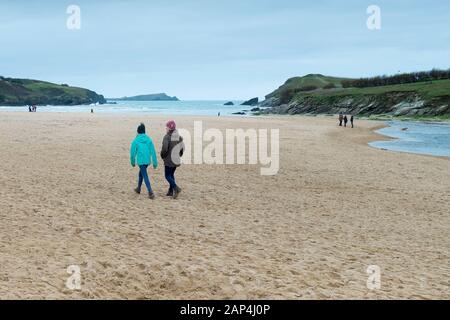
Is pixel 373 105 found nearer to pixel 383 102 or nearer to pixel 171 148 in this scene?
pixel 383 102

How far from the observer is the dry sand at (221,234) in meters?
7.89

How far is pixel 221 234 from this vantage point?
11.0m

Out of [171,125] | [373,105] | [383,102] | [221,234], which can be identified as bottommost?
[221,234]

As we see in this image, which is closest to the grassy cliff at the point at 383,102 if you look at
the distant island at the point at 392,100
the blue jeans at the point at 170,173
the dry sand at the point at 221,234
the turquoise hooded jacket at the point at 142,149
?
the distant island at the point at 392,100

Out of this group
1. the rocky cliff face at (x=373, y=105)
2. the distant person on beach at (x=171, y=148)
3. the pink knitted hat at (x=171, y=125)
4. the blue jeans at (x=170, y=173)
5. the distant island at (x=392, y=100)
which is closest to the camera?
the pink knitted hat at (x=171, y=125)

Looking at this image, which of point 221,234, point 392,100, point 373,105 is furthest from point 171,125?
point 392,100

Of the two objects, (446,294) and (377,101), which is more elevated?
(377,101)

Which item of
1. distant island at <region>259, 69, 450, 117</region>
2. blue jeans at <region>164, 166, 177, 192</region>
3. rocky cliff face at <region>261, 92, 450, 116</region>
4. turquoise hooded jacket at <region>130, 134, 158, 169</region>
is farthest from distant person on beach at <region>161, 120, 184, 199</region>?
rocky cliff face at <region>261, 92, 450, 116</region>

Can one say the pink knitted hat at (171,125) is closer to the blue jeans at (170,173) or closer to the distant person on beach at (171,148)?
the distant person on beach at (171,148)
